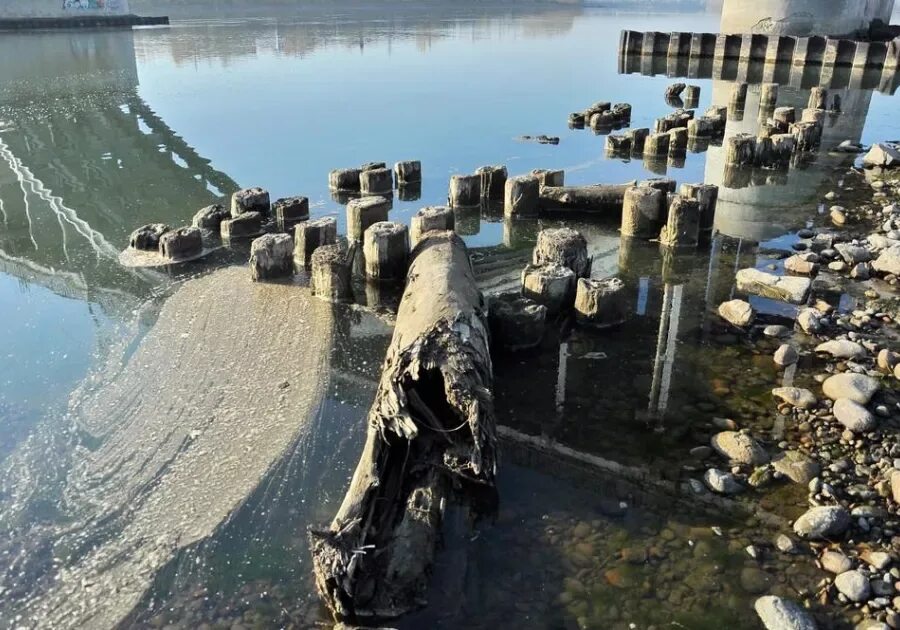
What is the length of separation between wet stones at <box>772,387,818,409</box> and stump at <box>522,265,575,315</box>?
194cm

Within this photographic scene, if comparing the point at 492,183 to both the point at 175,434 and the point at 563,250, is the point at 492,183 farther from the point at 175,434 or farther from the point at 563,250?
the point at 175,434

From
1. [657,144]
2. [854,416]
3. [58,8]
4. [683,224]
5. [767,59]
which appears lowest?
[854,416]

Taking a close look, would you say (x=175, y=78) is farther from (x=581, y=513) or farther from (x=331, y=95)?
(x=581, y=513)

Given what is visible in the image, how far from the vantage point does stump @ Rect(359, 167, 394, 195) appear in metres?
10.2

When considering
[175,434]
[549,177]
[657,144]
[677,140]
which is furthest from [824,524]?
[677,140]

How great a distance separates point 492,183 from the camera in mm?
10039

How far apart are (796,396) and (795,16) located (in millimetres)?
29008

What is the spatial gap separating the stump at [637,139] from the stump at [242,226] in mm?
7190

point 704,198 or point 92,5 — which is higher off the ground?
point 92,5

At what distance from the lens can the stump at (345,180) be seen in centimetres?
1053

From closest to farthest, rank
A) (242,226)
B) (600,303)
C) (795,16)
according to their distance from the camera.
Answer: (600,303)
(242,226)
(795,16)

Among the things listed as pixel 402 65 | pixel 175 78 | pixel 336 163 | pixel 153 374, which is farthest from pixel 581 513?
pixel 402 65

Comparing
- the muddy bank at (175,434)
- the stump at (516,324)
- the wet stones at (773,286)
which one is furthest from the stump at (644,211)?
the muddy bank at (175,434)

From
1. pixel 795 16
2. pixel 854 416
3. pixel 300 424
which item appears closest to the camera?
pixel 854 416
